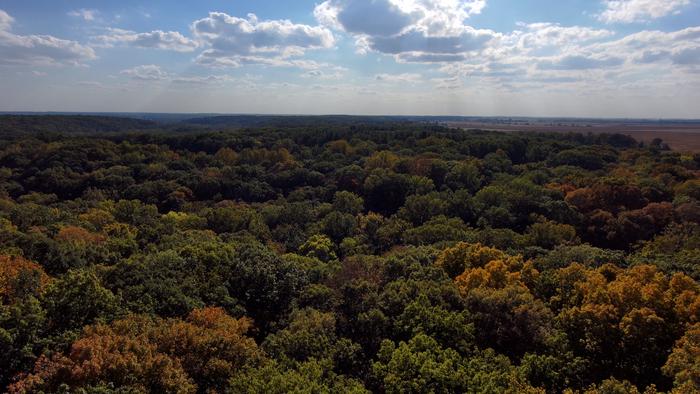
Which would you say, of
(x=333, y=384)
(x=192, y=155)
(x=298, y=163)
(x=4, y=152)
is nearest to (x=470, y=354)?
(x=333, y=384)

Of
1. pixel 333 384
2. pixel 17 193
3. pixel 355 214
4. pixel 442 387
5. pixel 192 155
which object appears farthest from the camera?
pixel 192 155

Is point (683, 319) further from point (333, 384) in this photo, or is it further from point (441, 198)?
point (441, 198)

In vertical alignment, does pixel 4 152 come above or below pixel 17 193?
above

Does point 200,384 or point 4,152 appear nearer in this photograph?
point 200,384

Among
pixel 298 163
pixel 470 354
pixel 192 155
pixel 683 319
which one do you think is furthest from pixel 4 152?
pixel 683 319

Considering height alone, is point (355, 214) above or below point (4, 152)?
below

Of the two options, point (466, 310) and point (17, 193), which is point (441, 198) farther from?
point (17, 193)

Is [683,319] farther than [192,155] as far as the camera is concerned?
No

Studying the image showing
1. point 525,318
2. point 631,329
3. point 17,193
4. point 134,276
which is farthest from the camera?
point 17,193

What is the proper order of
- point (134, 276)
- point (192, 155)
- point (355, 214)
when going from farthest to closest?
point (192, 155), point (355, 214), point (134, 276)
